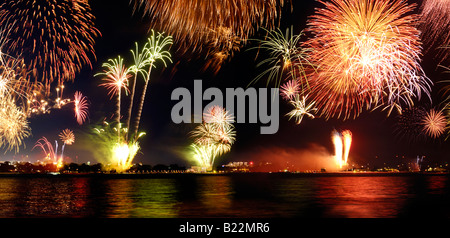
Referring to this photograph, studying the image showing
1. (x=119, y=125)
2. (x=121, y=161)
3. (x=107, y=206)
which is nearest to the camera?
(x=107, y=206)

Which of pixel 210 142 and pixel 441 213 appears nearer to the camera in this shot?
pixel 441 213
